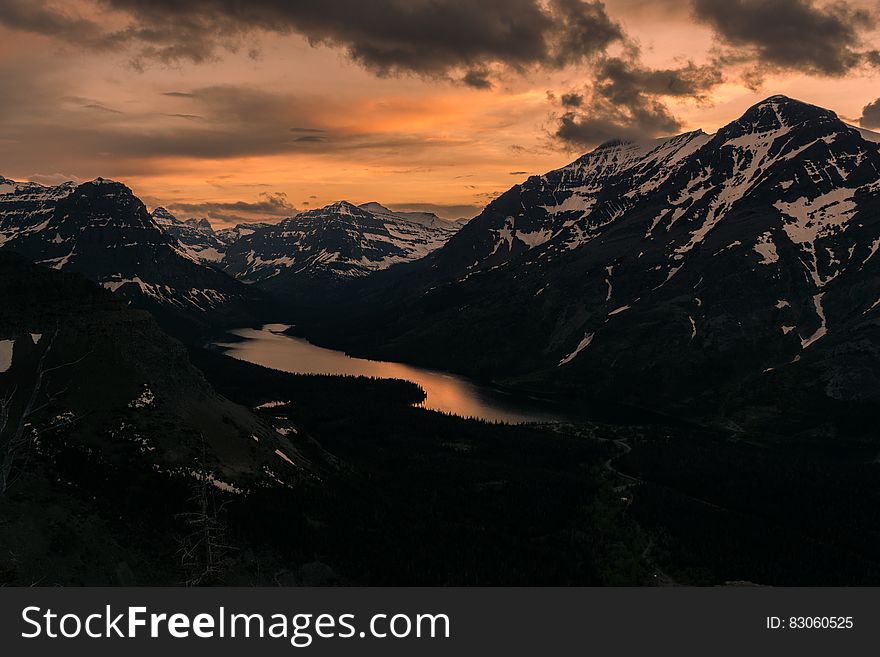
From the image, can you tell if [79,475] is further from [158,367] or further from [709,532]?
[709,532]

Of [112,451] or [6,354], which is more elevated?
[6,354]

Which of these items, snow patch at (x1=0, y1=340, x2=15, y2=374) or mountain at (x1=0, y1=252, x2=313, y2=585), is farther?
snow patch at (x1=0, y1=340, x2=15, y2=374)

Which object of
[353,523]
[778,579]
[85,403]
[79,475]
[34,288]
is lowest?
[778,579]

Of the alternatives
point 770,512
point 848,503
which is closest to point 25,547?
point 770,512

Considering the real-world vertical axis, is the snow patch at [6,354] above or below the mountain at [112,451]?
above

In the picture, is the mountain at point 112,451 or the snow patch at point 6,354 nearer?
the mountain at point 112,451

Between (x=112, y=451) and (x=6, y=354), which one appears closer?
(x=112, y=451)

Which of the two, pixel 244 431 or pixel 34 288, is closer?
pixel 244 431

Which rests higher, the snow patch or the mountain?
the snow patch
